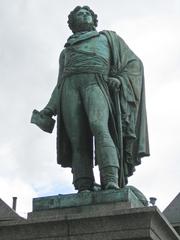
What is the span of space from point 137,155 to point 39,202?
1.77 meters

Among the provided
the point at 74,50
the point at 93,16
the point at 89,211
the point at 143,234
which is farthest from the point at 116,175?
the point at 93,16

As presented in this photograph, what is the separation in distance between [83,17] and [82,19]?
4 cm

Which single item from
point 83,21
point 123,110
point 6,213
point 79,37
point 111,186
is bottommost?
point 111,186

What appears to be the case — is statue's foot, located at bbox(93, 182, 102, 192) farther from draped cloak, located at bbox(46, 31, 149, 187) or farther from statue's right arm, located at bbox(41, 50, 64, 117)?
statue's right arm, located at bbox(41, 50, 64, 117)

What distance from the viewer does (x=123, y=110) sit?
33.5 ft

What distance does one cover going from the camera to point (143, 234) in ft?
27.7

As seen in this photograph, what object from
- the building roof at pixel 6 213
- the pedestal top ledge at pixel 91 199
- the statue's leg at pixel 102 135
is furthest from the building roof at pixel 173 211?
the pedestal top ledge at pixel 91 199

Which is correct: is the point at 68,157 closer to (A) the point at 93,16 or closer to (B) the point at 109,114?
(B) the point at 109,114

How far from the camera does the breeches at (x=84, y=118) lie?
386 inches

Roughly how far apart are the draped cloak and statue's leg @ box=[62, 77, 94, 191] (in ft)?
0.51

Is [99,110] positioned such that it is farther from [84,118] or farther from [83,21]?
[83,21]

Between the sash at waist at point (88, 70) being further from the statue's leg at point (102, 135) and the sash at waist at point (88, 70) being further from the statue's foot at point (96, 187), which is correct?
the statue's foot at point (96, 187)

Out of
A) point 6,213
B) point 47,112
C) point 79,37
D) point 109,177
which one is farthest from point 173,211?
point 109,177

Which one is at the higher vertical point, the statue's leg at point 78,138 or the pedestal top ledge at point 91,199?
the statue's leg at point 78,138
